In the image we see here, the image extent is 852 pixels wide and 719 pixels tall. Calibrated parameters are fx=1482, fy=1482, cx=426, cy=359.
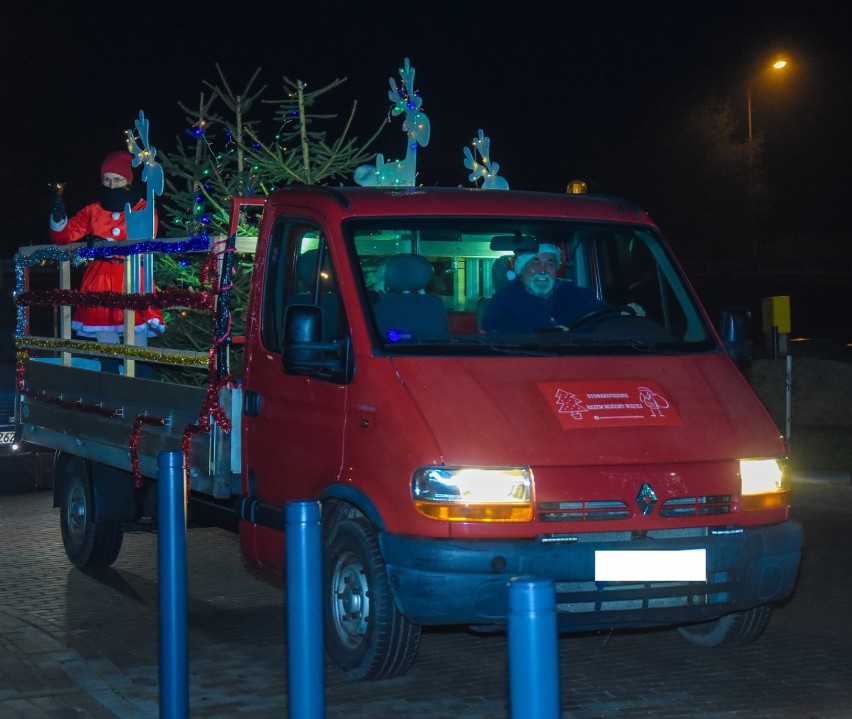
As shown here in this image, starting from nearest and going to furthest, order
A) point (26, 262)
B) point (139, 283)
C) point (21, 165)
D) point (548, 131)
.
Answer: point (139, 283) < point (26, 262) < point (21, 165) < point (548, 131)

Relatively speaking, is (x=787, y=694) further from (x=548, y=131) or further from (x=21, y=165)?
(x=548, y=131)

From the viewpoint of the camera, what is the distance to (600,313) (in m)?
7.04

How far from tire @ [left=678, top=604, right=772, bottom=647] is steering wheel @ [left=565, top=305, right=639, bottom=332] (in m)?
1.50

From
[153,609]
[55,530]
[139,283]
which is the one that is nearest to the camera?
[153,609]

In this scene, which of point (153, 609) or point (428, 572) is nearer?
point (428, 572)

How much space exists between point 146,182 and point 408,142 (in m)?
1.96

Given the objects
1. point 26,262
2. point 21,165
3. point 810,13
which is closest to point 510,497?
point 26,262

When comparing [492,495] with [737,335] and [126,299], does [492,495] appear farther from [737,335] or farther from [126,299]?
[126,299]

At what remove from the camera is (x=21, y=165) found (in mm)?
56344

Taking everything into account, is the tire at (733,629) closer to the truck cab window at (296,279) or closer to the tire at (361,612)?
the tire at (361,612)

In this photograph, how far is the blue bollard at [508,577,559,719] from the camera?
319cm

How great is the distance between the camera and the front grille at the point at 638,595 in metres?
5.93

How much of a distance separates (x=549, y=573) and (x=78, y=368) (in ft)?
14.5

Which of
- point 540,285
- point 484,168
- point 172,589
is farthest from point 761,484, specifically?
point 484,168
